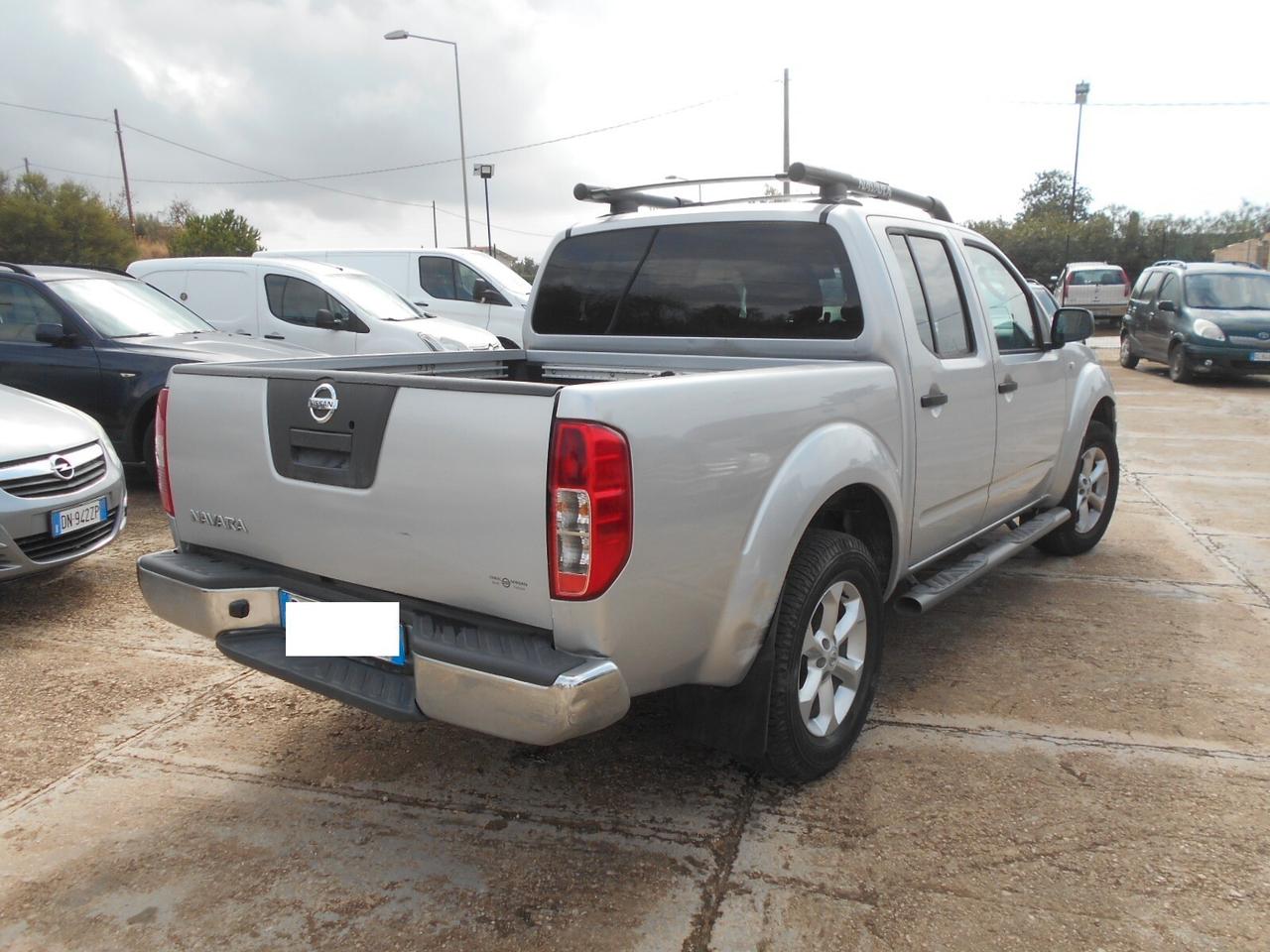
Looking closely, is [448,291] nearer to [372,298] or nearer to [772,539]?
[372,298]

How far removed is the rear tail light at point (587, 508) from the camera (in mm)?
2180

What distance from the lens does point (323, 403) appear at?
2627mm

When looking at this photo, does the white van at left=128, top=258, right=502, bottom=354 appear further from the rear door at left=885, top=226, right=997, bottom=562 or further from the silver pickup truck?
the rear door at left=885, top=226, right=997, bottom=562

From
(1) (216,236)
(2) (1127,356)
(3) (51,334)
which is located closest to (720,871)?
(3) (51,334)

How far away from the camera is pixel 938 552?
393 centimetres

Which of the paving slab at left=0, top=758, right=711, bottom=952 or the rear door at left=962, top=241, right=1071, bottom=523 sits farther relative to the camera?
the rear door at left=962, top=241, right=1071, bottom=523

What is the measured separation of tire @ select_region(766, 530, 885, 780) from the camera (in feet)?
9.14

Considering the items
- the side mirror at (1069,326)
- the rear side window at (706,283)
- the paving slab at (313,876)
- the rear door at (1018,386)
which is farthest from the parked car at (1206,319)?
the paving slab at (313,876)

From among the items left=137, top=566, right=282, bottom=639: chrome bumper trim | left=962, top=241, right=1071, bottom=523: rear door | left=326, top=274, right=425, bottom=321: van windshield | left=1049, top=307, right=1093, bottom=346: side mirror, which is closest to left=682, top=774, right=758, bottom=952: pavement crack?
left=137, top=566, right=282, bottom=639: chrome bumper trim

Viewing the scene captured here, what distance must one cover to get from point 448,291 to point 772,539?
11.4 metres

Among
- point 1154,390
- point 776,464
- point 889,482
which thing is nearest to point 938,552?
point 889,482

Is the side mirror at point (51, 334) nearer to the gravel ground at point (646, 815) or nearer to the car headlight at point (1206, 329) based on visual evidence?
the gravel ground at point (646, 815)

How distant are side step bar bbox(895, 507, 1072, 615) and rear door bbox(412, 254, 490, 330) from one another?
31.0ft

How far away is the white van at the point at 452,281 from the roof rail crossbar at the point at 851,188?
8.73 metres
